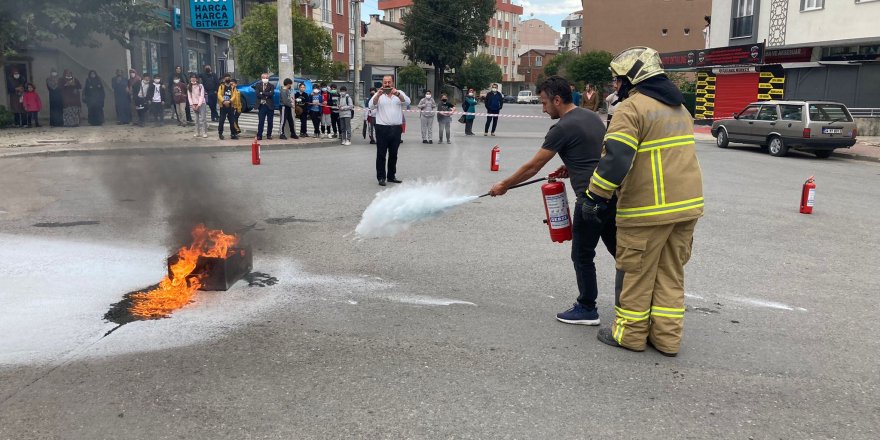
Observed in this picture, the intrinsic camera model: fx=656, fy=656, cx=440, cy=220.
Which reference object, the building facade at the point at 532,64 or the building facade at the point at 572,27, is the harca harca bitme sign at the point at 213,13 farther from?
the building facade at the point at 572,27

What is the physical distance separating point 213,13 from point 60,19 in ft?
35.2

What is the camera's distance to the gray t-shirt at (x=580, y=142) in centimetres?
463

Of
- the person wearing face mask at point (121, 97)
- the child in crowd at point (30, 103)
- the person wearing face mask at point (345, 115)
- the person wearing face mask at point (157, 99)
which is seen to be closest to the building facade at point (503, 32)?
the person wearing face mask at point (121, 97)

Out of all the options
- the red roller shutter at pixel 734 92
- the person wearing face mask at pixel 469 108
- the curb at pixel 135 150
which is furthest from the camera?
the red roller shutter at pixel 734 92

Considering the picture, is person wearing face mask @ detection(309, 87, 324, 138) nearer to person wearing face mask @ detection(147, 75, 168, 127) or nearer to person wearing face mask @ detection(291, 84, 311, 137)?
person wearing face mask @ detection(291, 84, 311, 137)

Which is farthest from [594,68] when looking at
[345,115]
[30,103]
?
[30,103]

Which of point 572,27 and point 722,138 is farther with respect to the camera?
point 572,27

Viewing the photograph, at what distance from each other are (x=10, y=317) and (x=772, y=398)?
16.7ft

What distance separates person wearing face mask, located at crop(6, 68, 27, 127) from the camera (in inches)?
757

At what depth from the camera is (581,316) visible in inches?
189

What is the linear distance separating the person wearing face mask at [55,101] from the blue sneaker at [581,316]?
19.7 m

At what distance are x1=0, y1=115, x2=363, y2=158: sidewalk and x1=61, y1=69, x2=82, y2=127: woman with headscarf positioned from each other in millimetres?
604

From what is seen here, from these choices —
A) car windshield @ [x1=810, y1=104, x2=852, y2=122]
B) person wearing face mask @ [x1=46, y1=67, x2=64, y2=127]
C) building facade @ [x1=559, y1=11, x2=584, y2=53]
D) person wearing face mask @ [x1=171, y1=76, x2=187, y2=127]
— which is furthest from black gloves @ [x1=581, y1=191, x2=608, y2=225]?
building facade @ [x1=559, y1=11, x2=584, y2=53]

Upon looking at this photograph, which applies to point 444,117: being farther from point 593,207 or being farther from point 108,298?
point 593,207
